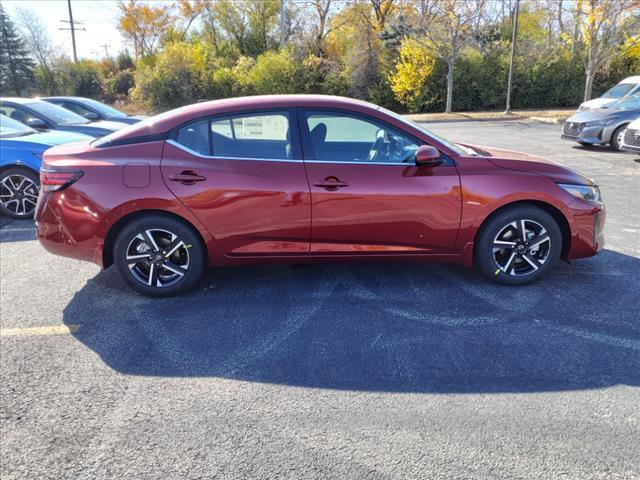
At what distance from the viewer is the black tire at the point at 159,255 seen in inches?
159

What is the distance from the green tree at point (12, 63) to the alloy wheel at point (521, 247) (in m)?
55.9

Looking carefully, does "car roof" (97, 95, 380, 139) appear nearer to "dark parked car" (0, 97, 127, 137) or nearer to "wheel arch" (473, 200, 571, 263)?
"wheel arch" (473, 200, 571, 263)

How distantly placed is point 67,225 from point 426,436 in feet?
10.6

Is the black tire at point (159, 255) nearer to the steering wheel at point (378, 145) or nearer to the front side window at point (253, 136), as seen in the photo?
the front side window at point (253, 136)

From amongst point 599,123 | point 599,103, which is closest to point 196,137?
point 599,123

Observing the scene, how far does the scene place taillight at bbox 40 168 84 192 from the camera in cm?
398

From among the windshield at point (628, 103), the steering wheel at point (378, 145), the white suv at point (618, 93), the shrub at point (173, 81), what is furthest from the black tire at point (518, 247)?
the shrub at point (173, 81)

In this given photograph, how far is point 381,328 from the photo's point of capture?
357 cm

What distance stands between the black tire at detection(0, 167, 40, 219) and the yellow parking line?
3893mm

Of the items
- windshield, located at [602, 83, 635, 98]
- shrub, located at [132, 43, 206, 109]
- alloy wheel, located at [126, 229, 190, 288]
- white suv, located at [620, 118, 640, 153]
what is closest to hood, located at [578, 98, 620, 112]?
windshield, located at [602, 83, 635, 98]

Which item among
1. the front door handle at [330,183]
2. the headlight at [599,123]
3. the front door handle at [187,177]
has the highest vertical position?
the headlight at [599,123]

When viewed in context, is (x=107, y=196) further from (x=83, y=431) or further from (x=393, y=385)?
(x=393, y=385)

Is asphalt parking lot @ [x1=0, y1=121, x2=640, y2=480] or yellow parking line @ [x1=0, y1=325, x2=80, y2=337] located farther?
yellow parking line @ [x1=0, y1=325, x2=80, y2=337]

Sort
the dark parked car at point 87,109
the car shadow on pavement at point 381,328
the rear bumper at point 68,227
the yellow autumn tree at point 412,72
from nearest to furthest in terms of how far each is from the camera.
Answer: the car shadow on pavement at point 381,328, the rear bumper at point 68,227, the dark parked car at point 87,109, the yellow autumn tree at point 412,72
